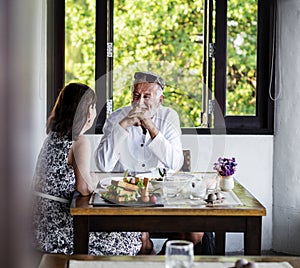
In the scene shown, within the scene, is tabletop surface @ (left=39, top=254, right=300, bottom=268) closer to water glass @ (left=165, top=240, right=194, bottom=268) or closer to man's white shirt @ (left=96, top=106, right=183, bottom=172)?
water glass @ (left=165, top=240, right=194, bottom=268)

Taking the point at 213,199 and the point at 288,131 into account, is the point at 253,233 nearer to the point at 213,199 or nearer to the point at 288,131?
the point at 213,199

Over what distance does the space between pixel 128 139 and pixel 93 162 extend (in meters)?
0.19

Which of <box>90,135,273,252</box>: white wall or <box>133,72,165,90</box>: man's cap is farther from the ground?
<box>133,72,165,90</box>: man's cap

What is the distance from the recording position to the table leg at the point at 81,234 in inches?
76.4

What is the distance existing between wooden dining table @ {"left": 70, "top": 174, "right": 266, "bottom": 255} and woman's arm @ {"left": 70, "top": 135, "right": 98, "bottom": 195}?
0.61 feet

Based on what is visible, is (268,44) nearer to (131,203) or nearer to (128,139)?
(128,139)

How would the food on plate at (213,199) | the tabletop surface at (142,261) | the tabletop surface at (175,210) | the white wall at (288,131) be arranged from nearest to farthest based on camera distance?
the tabletop surface at (142,261), the tabletop surface at (175,210), the food on plate at (213,199), the white wall at (288,131)

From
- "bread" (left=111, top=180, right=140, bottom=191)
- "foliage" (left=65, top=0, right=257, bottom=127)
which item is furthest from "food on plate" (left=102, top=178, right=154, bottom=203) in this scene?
"foliage" (left=65, top=0, right=257, bottom=127)

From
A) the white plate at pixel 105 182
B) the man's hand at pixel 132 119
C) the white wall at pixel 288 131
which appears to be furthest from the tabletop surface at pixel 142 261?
the white wall at pixel 288 131

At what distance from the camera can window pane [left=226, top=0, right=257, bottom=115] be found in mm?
3504

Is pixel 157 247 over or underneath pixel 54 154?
underneath

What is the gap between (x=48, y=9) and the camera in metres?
0.37

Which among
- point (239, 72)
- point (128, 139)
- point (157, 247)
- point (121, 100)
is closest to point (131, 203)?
point (128, 139)

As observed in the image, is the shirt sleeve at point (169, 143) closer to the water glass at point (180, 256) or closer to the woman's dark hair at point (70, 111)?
the woman's dark hair at point (70, 111)
